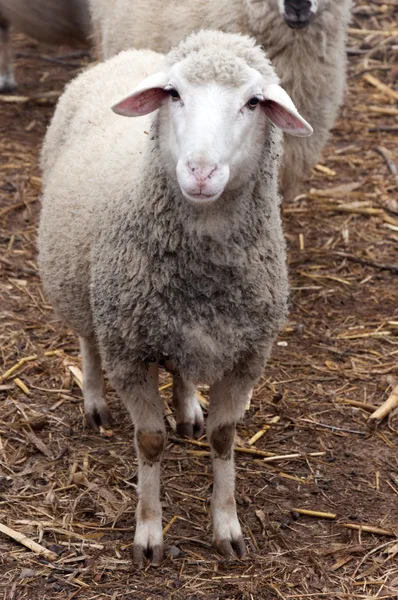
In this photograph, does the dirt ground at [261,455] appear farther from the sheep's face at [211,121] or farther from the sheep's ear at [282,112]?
the sheep's ear at [282,112]

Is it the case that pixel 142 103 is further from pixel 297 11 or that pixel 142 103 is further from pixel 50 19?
pixel 50 19

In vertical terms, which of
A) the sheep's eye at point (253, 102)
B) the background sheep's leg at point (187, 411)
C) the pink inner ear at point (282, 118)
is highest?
the sheep's eye at point (253, 102)

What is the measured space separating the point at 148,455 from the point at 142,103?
3.81ft

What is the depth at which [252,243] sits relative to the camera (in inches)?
119

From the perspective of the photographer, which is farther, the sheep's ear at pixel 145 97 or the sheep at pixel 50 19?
the sheep at pixel 50 19

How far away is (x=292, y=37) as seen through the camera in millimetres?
4695

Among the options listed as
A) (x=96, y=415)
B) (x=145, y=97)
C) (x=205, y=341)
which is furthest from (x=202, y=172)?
(x=96, y=415)

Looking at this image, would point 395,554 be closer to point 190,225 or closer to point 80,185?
point 190,225

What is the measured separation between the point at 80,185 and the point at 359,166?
11.2ft

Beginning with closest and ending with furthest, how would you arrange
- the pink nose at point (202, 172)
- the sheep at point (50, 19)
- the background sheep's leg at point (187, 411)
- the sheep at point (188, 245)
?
the pink nose at point (202, 172), the sheep at point (188, 245), the background sheep's leg at point (187, 411), the sheep at point (50, 19)

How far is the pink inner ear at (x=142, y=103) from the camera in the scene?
2889mm

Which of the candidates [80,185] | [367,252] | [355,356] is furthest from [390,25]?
[80,185]

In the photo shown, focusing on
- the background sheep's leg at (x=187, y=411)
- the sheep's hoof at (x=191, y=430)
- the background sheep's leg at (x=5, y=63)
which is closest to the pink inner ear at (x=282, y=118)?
the background sheep's leg at (x=187, y=411)

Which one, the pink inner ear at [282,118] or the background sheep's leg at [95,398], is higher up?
the pink inner ear at [282,118]
